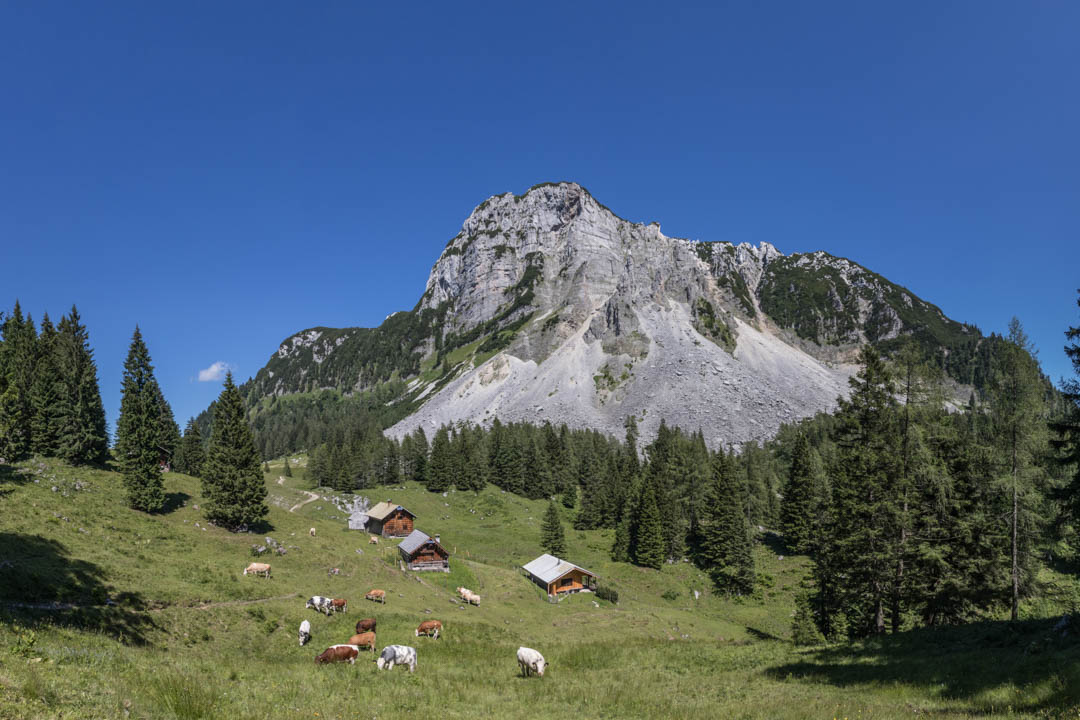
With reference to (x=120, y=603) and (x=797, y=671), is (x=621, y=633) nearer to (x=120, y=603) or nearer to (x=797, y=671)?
(x=797, y=671)

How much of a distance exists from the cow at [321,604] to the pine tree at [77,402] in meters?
42.6

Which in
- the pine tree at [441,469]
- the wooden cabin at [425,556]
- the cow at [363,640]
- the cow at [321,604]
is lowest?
the wooden cabin at [425,556]

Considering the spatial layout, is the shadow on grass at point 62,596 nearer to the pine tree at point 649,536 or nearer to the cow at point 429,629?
the cow at point 429,629

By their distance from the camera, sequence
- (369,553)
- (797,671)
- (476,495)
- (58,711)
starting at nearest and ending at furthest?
(58,711), (797,671), (369,553), (476,495)

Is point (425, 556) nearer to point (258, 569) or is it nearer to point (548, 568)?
point (548, 568)

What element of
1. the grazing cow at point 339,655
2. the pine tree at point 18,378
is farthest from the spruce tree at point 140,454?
the grazing cow at point 339,655

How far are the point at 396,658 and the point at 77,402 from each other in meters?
57.3

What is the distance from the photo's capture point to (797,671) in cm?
2225

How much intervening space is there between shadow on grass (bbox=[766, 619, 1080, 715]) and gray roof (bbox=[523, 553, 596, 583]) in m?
38.3

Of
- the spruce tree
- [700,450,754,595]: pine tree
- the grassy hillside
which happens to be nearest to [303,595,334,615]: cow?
the grassy hillside

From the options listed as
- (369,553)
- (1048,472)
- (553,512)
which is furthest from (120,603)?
(553,512)

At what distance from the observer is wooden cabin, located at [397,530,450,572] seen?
2324 inches

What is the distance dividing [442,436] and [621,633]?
86.1 meters

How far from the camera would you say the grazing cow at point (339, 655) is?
2278cm
